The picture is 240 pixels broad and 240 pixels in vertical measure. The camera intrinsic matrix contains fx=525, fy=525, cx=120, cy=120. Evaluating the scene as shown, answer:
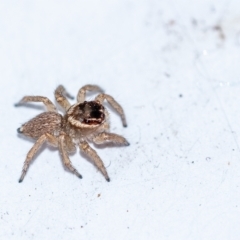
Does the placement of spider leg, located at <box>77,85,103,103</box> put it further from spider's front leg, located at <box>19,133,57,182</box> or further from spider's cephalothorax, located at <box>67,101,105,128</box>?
spider's front leg, located at <box>19,133,57,182</box>

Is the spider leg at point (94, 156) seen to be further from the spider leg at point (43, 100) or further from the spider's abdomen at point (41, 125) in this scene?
the spider leg at point (43, 100)

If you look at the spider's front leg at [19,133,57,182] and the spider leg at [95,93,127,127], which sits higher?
the spider leg at [95,93,127,127]

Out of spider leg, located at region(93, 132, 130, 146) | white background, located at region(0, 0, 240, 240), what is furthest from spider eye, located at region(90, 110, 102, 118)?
white background, located at region(0, 0, 240, 240)

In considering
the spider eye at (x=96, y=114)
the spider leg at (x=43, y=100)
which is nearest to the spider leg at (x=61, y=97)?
the spider leg at (x=43, y=100)

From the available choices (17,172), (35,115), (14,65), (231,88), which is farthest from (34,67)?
(231,88)

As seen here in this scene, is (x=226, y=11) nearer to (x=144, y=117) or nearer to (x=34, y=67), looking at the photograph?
(x=144, y=117)

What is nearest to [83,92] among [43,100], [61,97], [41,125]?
[61,97]
